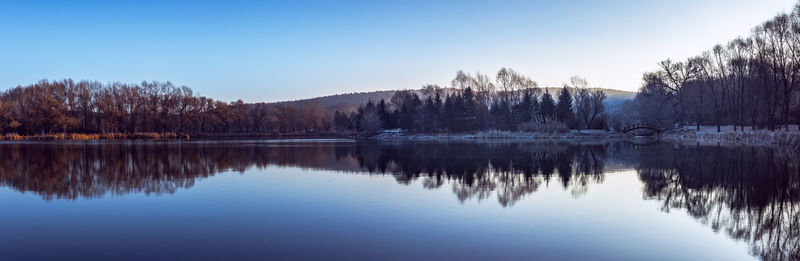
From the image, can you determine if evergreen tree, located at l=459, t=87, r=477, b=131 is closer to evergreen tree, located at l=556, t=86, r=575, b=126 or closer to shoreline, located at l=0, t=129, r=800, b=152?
shoreline, located at l=0, t=129, r=800, b=152

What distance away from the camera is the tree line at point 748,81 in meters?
36.9

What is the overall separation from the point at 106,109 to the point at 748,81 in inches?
3381

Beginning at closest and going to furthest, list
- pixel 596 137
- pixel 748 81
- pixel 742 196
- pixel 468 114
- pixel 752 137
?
pixel 742 196, pixel 752 137, pixel 748 81, pixel 596 137, pixel 468 114

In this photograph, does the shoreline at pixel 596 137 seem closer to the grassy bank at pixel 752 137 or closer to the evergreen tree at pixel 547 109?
the grassy bank at pixel 752 137

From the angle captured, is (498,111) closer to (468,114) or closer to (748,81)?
(468,114)

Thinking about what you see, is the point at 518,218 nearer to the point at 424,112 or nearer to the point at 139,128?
the point at 424,112

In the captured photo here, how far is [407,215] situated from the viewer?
9695mm

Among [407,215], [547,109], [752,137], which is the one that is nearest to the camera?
[407,215]

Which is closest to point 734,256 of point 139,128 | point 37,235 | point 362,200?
point 362,200

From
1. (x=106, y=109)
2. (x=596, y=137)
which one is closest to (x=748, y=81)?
(x=596, y=137)

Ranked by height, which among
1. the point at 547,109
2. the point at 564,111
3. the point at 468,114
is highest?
the point at 547,109

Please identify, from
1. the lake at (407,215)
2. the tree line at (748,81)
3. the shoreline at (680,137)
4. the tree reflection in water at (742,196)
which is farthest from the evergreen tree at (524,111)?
the lake at (407,215)

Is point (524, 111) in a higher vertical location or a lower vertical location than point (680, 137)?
higher

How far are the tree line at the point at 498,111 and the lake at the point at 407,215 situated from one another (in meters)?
50.4
